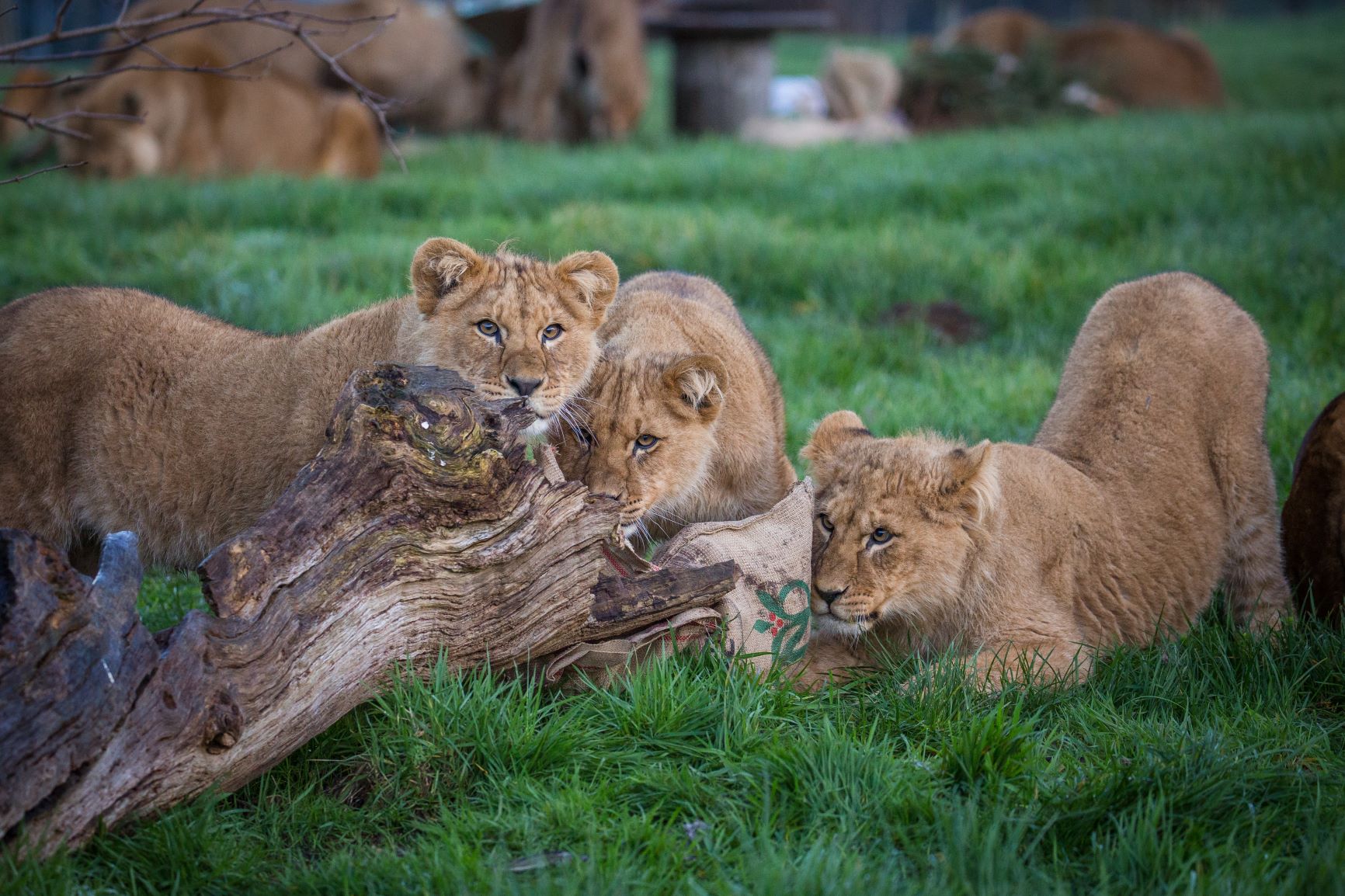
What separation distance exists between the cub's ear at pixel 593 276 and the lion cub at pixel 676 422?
0.74 ft

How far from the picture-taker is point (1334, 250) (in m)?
8.86

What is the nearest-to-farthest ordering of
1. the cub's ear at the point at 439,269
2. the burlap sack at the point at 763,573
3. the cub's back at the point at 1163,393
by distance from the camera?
1. the burlap sack at the point at 763,573
2. the cub's ear at the point at 439,269
3. the cub's back at the point at 1163,393

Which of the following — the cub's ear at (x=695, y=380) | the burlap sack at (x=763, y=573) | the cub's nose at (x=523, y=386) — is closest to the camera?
the burlap sack at (x=763, y=573)

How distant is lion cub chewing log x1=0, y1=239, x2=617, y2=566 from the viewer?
13.6ft

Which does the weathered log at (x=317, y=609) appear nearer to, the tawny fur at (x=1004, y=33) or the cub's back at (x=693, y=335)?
the cub's back at (x=693, y=335)

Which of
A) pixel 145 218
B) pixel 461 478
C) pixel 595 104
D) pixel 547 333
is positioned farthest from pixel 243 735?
pixel 595 104

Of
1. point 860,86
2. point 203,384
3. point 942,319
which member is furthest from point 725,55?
point 203,384

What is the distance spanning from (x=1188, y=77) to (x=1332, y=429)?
15.7 metres

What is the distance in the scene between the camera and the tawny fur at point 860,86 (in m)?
18.3

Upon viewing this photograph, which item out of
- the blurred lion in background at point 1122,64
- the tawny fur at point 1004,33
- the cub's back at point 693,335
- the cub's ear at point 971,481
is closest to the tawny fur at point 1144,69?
the blurred lion in background at point 1122,64

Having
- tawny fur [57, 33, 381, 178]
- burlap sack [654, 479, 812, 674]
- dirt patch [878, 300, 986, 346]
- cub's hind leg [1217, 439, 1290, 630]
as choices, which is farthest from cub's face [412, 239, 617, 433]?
tawny fur [57, 33, 381, 178]

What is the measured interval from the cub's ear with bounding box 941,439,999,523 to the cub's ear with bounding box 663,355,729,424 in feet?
2.86

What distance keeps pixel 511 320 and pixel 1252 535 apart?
3.09 meters

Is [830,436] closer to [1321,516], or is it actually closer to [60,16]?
[1321,516]
